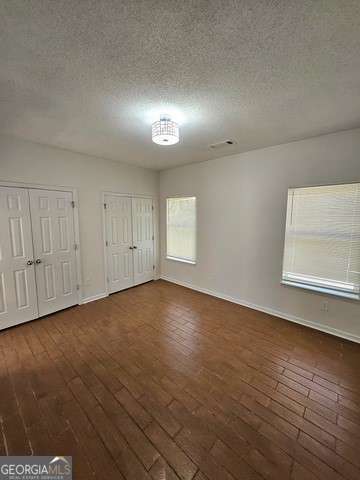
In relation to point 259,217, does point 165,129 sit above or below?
above

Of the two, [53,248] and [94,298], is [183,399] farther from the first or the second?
[53,248]

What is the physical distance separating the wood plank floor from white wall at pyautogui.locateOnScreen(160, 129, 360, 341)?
0.41 meters

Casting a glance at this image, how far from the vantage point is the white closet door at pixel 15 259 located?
2.65 meters

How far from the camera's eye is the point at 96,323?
2.91 m

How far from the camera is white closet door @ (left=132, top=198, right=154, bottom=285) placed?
170 inches

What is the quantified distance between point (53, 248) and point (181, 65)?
300 cm

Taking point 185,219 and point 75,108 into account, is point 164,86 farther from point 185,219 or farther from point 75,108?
point 185,219

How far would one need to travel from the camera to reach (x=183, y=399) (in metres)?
1.70

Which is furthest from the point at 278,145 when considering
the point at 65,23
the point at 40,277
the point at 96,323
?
the point at 40,277

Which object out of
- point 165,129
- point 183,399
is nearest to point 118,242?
point 165,129

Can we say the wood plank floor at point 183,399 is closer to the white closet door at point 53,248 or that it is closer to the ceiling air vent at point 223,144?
the white closet door at point 53,248

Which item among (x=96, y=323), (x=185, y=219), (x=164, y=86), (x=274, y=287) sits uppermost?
(x=164, y=86)

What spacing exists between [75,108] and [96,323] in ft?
8.92

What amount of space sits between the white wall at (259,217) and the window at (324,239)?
0.11 m
